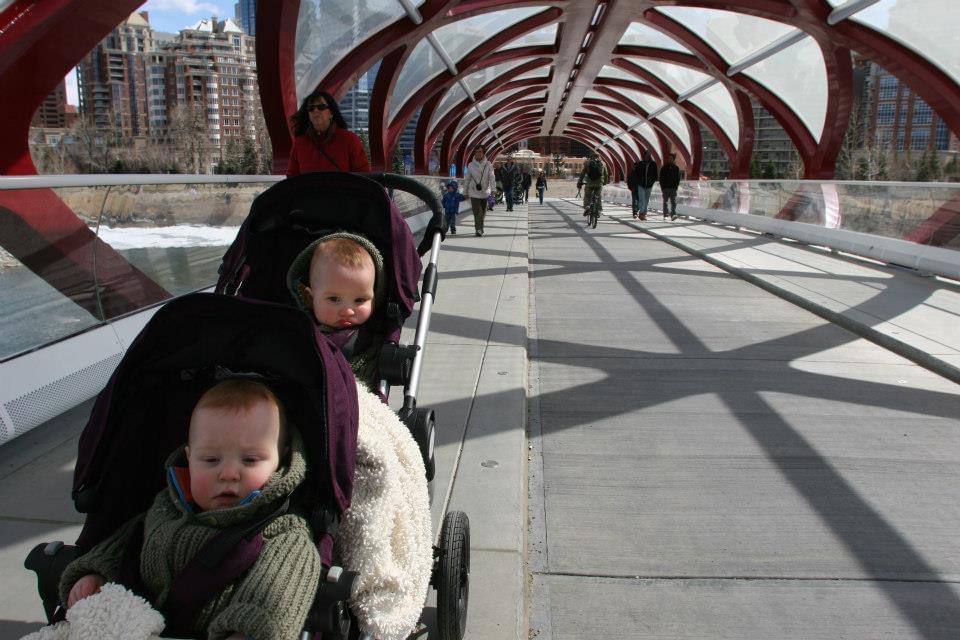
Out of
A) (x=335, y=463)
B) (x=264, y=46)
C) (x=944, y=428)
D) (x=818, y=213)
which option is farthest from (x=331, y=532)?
(x=818, y=213)

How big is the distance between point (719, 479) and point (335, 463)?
227 centimetres

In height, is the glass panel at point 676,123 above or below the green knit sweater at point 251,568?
above

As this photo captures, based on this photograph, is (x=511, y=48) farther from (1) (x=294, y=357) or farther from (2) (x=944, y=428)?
(1) (x=294, y=357)

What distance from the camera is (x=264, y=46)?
1238 cm

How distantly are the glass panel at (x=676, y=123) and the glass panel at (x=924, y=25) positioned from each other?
67.0ft

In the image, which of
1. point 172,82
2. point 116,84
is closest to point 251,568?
point 172,82

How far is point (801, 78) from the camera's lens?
22.5 meters

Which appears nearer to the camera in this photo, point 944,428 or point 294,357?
point 294,357

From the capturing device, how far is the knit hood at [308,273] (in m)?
2.69

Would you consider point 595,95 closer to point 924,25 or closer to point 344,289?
point 924,25

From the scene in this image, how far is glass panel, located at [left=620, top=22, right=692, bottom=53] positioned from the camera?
25109mm

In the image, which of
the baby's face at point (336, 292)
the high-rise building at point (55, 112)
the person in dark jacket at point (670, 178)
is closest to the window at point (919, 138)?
the person in dark jacket at point (670, 178)

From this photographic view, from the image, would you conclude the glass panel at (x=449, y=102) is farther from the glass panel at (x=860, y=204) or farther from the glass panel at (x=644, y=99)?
the glass panel at (x=860, y=204)

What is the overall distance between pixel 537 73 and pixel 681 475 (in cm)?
3202
